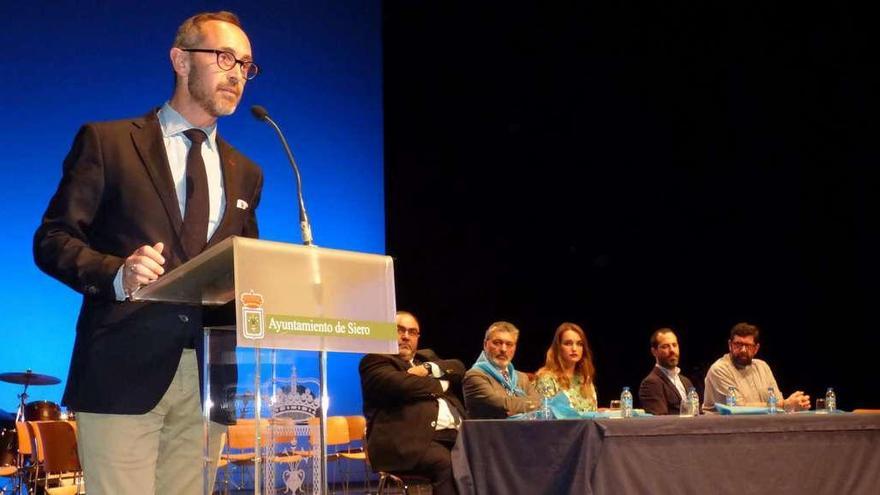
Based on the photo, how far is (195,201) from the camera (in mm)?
1817

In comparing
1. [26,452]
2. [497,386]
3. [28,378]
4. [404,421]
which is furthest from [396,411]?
[28,378]

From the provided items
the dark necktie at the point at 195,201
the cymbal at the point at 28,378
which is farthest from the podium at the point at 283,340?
the cymbal at the point at 28,378

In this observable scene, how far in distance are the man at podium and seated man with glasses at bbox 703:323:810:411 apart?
439 cm

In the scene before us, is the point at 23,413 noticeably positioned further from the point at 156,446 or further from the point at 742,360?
the point at 156,446

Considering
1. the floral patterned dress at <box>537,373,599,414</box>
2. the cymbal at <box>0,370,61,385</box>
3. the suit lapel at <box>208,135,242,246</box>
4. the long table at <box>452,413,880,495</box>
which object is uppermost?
the suit lapel at <box>208,135,242,246</box>

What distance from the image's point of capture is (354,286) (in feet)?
5.36

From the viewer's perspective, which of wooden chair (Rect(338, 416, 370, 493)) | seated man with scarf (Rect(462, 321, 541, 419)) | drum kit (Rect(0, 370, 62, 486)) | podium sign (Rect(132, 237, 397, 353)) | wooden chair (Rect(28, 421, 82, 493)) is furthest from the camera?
drum kit (Rect(0, 370, 62, 486))

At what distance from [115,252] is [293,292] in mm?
437

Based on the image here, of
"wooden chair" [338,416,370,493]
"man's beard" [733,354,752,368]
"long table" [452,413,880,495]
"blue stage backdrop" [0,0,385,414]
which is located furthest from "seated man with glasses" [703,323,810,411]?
"blue stage backdrop" [0,0,385,414]

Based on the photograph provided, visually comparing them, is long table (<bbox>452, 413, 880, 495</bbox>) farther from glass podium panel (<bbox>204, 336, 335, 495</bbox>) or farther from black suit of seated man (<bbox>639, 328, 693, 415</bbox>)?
black suit of seated man (<bbox>639, 328, 693, 415</bbox>)

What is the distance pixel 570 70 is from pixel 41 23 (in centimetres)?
448

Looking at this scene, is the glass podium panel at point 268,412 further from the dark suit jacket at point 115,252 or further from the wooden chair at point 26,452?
the wooden chair at point 26,452

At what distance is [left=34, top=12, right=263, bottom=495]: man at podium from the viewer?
1.64 metres

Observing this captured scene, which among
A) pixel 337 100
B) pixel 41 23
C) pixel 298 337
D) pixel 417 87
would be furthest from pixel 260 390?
pixel 417 87
